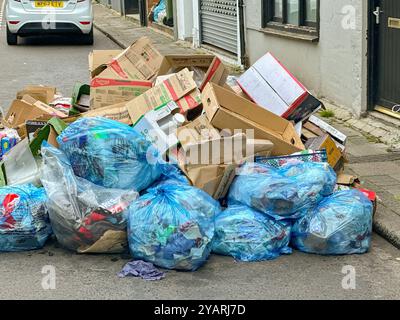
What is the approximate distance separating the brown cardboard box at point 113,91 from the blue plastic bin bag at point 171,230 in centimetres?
180

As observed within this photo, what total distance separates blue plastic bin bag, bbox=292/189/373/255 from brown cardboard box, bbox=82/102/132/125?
66.8 inches

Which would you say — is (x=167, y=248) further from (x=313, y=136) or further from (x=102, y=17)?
(x=102, y=17)

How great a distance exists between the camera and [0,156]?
6.02 metres

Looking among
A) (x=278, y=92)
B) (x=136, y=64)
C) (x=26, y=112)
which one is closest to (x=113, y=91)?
(x=136, y=64)

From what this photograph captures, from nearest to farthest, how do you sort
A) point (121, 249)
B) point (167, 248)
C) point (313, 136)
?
point (167, 248) → point (121, 249) → point (313, 136)

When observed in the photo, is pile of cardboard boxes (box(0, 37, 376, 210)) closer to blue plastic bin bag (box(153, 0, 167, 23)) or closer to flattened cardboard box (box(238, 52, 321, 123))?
flattened cardboard box (box(238, 52, 321, 123))

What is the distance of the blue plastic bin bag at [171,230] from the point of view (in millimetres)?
4512

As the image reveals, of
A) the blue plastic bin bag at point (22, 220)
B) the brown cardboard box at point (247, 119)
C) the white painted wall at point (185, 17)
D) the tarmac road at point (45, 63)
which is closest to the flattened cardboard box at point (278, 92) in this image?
the brown cardboard box at point (247, 119)

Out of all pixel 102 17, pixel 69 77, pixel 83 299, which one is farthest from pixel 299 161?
pixel 102 17

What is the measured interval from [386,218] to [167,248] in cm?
168

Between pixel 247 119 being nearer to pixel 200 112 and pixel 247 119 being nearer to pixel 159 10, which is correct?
pixel 200 112

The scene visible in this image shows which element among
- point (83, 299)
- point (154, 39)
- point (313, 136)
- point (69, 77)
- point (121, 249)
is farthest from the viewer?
point (154, 39)

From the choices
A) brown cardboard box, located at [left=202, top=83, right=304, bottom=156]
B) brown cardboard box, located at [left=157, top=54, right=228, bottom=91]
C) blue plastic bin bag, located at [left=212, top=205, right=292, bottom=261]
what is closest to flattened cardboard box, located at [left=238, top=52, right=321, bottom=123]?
brown cardboard box, located at [left=202, top=83, right=304, bottom=156]

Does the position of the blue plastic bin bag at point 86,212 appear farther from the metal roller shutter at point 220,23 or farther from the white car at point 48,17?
the white car at point 48,17
